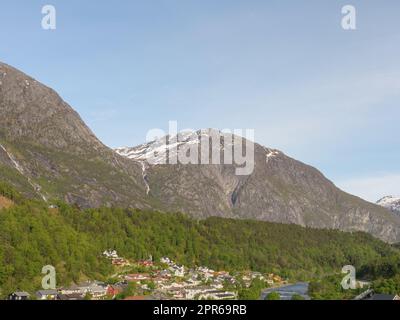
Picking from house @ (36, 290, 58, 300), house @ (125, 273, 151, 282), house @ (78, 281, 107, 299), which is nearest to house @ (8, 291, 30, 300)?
house @ (36, 290, 58, 300)

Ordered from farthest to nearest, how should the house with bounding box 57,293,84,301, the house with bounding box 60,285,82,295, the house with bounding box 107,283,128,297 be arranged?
the house with bounding box 107,283,128,297, the house with bounding box 60,285,82,295, the house with bounding box 57,293,84,301

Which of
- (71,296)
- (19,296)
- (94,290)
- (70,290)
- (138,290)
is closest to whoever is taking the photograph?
(19,296)

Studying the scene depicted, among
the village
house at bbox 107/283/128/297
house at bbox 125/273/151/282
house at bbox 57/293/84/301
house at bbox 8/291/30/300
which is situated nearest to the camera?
house at bbox 8/291/30/300

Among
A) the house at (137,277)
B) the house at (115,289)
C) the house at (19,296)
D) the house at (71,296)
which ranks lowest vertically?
the house at (137,277)

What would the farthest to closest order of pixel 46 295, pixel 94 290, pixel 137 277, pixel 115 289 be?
pixel 137 277
pixel 115 289
pixel 94 290
pixel 46 295

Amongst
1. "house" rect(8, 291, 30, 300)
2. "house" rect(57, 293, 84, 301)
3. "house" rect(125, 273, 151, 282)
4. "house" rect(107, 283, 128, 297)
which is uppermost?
"house" rect(8, 291, 30, 300)

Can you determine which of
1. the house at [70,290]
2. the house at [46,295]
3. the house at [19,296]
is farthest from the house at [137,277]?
the house at [19,296]

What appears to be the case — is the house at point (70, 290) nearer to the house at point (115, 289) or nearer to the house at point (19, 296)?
the house at point (115, 289)

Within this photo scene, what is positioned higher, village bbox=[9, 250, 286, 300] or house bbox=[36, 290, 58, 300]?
house bbox=[36, 290, 58, 300]

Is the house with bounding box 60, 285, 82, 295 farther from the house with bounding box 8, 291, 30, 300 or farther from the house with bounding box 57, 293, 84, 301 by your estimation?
the house with bounding box 8, 291, 30, 300

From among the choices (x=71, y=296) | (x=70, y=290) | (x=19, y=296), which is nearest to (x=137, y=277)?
(x=70, y=290)

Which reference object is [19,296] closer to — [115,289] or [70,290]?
[70,290]
